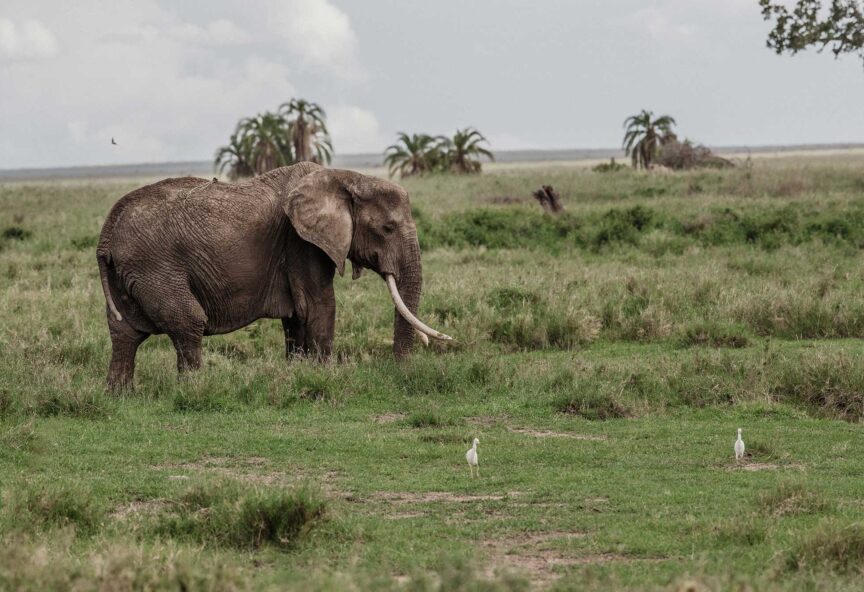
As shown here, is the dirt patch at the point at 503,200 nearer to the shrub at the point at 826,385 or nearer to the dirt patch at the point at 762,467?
the shrub at the point at 826,385

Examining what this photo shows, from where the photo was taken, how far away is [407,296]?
13.7 m

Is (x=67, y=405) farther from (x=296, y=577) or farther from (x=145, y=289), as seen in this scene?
(x=296, y=577)

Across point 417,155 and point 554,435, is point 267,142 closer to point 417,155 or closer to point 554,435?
point 417,155

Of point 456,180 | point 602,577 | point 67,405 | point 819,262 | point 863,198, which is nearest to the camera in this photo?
point 602,577

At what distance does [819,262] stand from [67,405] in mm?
13802

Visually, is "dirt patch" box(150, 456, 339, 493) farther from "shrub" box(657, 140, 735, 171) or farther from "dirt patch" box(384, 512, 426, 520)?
"shrub" box(657, 140, 735, 171)

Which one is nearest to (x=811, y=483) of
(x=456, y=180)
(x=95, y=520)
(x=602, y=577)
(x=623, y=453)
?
(x=623, y=453)

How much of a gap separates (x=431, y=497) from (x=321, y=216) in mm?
4545

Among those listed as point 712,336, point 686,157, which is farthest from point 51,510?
point 686,157

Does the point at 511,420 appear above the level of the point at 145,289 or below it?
below

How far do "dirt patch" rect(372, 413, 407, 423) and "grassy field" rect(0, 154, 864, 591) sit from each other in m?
0.13

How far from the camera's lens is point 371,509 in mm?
8734

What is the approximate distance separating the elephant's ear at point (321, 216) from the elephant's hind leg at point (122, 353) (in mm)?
1992

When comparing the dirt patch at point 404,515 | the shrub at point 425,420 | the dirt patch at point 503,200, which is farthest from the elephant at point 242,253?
the dirt patch at point 503,200
